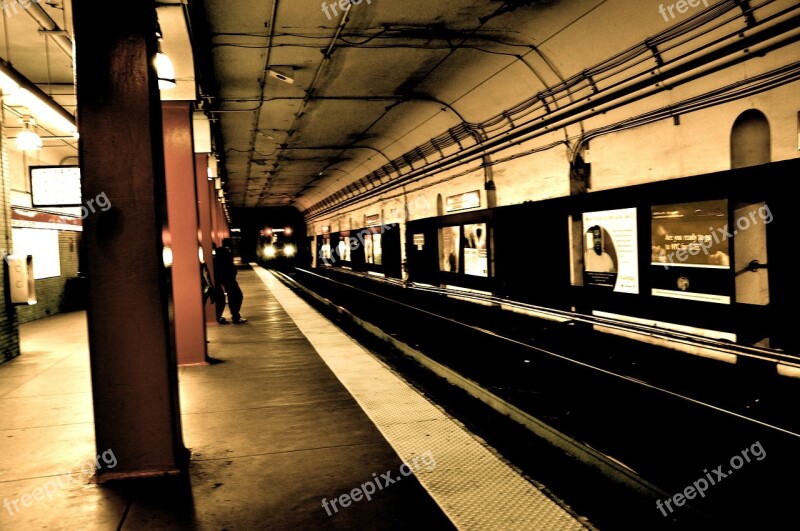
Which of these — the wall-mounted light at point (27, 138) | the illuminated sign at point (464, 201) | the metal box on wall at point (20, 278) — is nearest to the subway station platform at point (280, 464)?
the metal box on wall at point (20, 278)

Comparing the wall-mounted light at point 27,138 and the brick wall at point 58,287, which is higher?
the wall-mounted light at point 27,138

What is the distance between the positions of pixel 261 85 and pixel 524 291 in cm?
710

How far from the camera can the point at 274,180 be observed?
28.1 meters

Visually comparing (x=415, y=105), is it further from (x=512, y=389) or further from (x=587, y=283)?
(x=512, y=389)

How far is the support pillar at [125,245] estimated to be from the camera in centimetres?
358

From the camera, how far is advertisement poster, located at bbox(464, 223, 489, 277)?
11.7m

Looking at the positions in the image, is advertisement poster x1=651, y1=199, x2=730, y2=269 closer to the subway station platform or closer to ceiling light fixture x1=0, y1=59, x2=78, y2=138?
the subway station platform

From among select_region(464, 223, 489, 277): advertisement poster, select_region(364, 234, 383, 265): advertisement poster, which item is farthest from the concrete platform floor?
select_region(364, 234, 383, 265): advertisement poster

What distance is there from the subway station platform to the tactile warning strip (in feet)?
0.04

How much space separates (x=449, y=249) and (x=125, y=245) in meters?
10.2

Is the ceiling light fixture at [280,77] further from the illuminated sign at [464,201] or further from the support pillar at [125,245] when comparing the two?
the support pillar at [125,245]

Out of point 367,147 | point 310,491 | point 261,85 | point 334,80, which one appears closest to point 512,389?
point 310,491

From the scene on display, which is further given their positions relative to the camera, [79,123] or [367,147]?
[367,147]

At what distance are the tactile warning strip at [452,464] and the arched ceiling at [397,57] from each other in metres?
5.52
